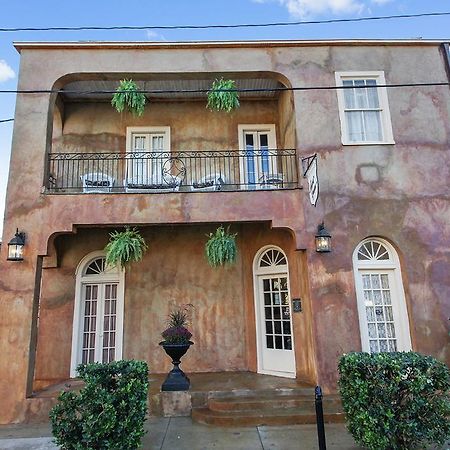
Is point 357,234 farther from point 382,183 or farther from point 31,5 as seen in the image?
point 31,5

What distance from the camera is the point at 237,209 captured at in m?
7.71

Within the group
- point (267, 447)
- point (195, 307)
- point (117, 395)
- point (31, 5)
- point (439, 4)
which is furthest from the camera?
point (195, 307)

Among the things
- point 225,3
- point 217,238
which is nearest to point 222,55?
point 225,3

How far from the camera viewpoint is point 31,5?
26.8ft

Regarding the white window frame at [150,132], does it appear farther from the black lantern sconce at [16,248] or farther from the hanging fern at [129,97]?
the black lantern sconce at [16,248]

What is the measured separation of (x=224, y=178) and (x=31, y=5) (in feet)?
19.1

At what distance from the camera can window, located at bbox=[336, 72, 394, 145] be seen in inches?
325

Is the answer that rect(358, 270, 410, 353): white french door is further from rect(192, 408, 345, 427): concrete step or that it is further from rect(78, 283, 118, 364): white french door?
rect(78, 283, 118, 364): white french door

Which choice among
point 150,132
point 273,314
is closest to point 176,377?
point 273,314

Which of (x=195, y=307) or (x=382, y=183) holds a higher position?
(x=382, y=183)

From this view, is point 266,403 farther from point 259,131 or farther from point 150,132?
point 150,132

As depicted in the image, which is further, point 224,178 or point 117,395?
point 224,178

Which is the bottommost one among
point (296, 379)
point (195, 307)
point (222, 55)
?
point (296, 379)

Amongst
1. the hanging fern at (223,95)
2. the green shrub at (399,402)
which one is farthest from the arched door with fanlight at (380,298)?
the hanging fern at (223,95)
